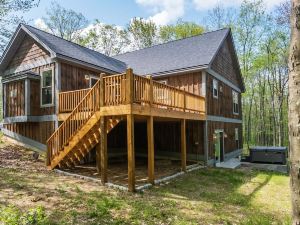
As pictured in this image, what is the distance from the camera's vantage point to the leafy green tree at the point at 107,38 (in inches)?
1400

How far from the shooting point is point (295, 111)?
281 centimetres

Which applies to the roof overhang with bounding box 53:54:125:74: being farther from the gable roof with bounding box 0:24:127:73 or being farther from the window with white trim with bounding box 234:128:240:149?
the window with white trim with bounding box 234:128:240:149

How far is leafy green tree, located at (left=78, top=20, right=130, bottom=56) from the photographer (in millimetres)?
35562

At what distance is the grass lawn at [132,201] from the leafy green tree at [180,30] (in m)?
25.2

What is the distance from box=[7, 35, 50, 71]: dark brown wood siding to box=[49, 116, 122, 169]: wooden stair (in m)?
5.43

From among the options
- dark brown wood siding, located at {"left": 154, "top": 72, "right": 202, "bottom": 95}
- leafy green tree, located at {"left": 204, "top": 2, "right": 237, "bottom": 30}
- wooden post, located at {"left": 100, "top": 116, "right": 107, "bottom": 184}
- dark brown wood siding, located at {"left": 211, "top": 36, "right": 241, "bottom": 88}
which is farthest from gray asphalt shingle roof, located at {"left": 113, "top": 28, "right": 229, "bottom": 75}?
leafy green tree, located at {"left": 204, "top": 2, "right": 237, "bottom": 30}

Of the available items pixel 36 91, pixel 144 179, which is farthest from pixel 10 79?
pixel 144 179

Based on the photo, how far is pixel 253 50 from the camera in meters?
30.3

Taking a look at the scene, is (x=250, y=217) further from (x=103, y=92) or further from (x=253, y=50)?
(x=253, y=50)

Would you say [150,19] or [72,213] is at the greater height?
[150,19]

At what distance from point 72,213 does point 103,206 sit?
0.80m

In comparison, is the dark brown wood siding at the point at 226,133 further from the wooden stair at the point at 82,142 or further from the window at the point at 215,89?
the wooden stair at the point at 82,142

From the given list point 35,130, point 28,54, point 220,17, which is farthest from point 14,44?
point 220,17

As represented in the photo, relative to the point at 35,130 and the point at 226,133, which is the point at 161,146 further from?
the point at 35,130
